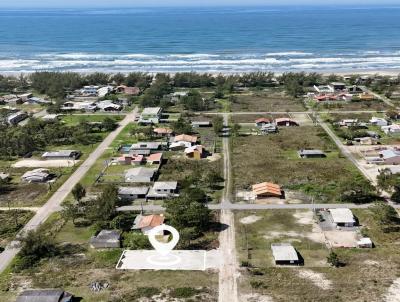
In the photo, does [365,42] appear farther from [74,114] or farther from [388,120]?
[74,114]

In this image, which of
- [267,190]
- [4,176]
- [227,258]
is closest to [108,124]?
[4,176]

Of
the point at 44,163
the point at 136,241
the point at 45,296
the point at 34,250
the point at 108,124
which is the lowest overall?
the point at 34,250

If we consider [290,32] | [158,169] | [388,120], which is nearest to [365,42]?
[290,32]

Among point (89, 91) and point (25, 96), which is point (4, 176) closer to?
point (25, 96)

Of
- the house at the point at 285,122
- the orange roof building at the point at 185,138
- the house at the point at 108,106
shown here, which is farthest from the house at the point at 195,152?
the house at the point at 108,106

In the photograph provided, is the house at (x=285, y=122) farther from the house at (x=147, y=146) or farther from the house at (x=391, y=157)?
the house at (x=147, y=146)

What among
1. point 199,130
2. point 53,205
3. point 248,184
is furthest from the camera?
point 199,130

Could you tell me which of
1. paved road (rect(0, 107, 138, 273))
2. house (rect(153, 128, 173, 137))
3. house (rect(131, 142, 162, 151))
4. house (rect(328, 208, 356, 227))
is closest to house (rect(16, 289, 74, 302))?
paved road (rect(0, 107, 138, 273))
